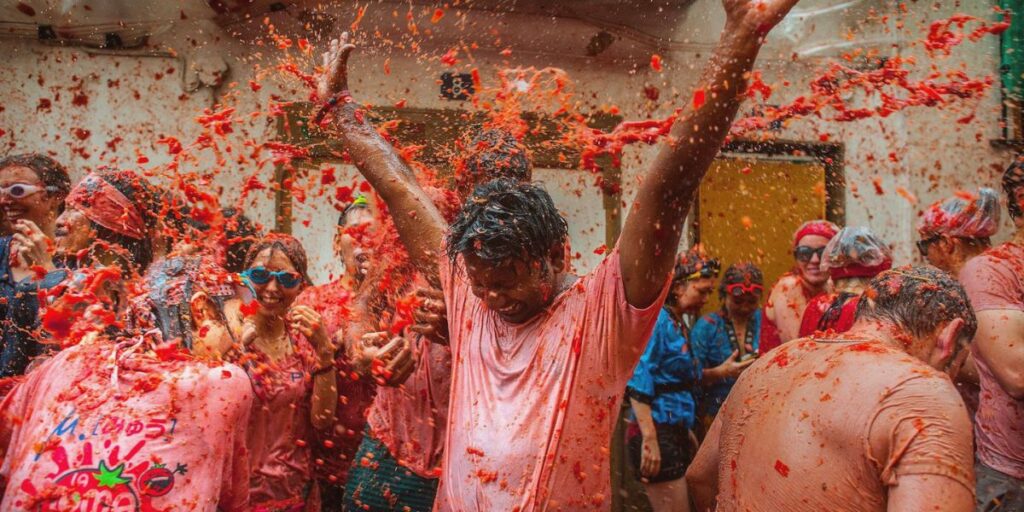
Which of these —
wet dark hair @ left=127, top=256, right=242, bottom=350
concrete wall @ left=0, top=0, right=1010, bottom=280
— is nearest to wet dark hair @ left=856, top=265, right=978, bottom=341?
wet dark hair @ left=127, top=256, right=242, bottom=350

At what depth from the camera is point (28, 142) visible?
7.09 m

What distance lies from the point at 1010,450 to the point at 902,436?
8.09 ft

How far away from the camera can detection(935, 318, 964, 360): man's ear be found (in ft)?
9.69

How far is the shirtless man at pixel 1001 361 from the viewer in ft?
13.9

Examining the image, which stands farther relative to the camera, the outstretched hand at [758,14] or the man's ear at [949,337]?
the man's ear at [949,337]

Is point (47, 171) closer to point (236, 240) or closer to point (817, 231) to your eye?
point (236, 240)

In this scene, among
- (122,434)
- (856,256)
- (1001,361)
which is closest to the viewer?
(122,434)

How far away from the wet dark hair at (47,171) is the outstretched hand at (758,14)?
4.23m

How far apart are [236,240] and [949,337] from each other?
399 centimetres

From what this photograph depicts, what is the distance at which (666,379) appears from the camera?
20.0 feet

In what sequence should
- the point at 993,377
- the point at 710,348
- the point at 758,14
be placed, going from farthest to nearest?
the point at 710,348
the point at 993,377
the point at 758,14

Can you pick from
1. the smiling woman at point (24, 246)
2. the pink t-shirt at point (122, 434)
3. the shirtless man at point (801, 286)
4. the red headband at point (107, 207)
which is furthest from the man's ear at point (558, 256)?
the shirtless man at point (801, 286)

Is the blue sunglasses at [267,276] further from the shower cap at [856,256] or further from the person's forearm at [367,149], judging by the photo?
the shower cap at [856,256]

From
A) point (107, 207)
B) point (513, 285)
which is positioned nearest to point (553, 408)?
point (513, 285)
